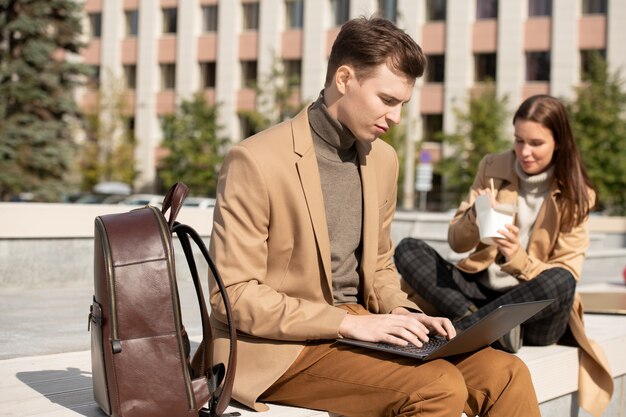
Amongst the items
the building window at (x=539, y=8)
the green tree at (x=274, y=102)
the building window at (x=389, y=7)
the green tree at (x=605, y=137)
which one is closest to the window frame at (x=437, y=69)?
the building window at (x=389, y=7)

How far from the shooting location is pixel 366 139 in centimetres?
343

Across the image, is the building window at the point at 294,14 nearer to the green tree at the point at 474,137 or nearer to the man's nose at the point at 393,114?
the green tree at the point at 474,137

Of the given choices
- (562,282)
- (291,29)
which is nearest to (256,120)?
(291,29)

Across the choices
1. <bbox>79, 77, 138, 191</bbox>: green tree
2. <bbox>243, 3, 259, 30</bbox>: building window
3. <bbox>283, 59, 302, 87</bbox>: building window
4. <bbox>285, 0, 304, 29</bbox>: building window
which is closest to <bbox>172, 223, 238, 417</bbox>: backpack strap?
<bbox>79, 77, 138, 191</bbox>: green tree

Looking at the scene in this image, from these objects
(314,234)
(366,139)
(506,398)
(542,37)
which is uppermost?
(542,37)

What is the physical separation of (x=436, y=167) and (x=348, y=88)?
126 ft

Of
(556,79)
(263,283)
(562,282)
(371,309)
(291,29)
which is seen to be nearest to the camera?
(263,283)

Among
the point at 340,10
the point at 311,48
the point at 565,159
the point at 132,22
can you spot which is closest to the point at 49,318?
the point at 565,159

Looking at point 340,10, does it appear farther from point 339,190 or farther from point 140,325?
point 140,325

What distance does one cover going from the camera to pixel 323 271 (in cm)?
342

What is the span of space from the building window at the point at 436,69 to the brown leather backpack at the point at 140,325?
41.4m

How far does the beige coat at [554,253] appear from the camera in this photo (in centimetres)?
494

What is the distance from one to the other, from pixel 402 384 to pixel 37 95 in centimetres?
2408

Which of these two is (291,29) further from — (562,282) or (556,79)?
(562,282)
